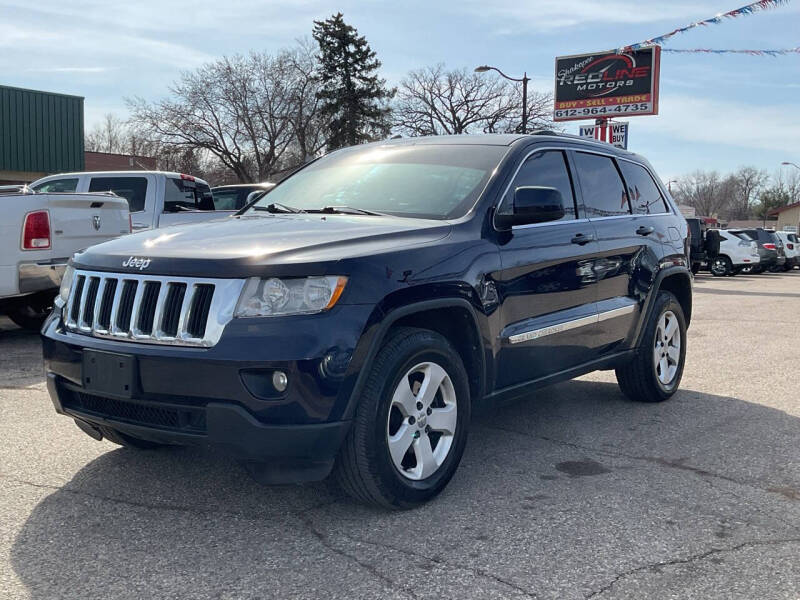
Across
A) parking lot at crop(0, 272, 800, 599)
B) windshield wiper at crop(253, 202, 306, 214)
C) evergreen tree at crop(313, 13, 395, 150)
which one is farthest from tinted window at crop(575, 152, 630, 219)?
evergreen tree at crop(313, 13, 395, 150)

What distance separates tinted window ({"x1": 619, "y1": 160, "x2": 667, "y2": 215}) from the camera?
5.95 metres

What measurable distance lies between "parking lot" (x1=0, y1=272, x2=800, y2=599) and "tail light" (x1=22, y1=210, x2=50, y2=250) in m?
2.98

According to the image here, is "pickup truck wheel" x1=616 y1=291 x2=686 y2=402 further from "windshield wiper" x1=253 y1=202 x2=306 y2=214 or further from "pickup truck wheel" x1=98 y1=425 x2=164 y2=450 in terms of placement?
"pickup truck wheel" x1=98 y1=425 x2=164 y2=450

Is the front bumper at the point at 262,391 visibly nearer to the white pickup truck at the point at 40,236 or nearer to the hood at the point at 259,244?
the hood at the point at 259,244

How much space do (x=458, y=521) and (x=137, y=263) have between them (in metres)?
1.78

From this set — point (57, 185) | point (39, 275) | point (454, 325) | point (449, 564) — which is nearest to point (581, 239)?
point (454, 325)

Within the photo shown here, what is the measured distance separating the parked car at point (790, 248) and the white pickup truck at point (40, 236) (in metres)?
32.3

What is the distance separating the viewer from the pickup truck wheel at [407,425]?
3.48 m

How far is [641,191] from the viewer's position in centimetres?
611

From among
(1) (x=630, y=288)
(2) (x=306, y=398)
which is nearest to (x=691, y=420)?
(1) (x=630, y=288)

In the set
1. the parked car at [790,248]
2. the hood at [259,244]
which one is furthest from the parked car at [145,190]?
the parked car at [790,248]

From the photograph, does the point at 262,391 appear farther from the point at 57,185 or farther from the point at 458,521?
the point at 57,185

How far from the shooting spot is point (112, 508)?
3.71 metres

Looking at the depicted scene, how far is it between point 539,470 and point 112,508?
213 centimetres
